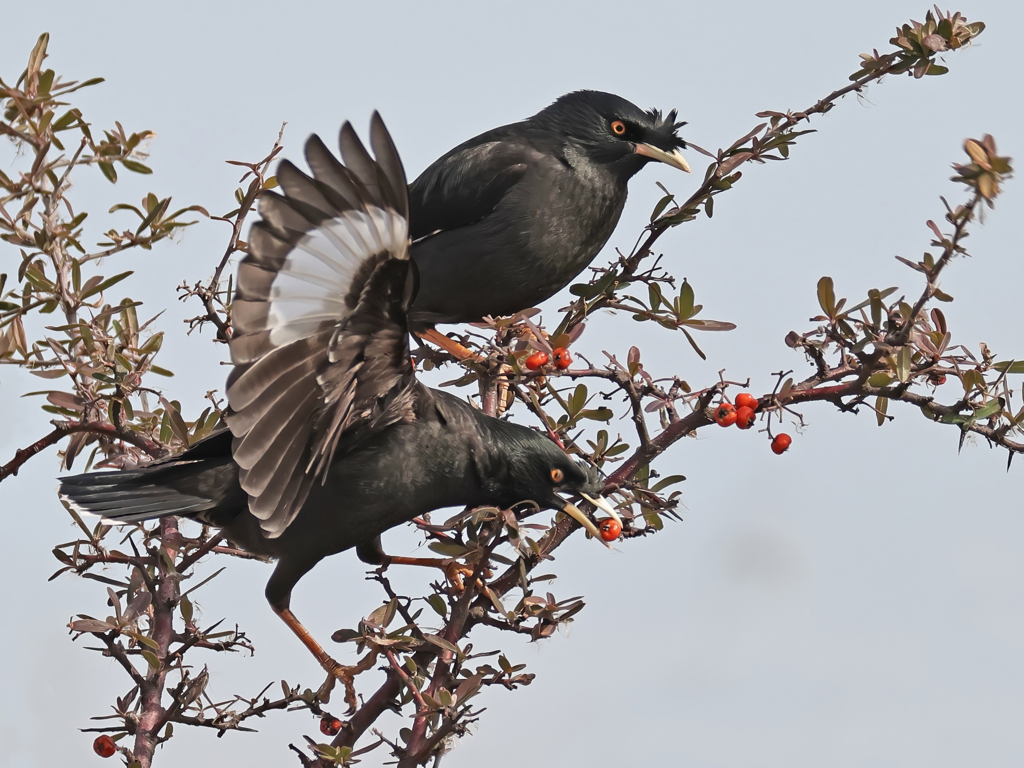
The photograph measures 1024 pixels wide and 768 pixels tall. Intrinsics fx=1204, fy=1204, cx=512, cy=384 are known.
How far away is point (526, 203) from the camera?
4660 millimetres

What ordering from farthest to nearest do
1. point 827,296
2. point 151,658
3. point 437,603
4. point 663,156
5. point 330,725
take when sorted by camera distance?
point 663,156 → point 330,725 → point 151,658 → point 437,603 → point 827,296

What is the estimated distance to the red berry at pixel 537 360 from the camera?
344cm

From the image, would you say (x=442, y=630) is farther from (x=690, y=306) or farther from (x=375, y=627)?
(x=690, y=306)

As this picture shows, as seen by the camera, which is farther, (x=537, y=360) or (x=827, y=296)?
(x=537, y=360)

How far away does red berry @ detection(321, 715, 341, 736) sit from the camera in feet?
11.8

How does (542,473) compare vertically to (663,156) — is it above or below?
below

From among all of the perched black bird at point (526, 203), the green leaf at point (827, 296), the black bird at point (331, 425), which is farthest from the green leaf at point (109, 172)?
the green leaf at point (827, 296)

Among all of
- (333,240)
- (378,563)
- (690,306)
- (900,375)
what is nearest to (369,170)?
(333,240)

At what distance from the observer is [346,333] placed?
10.5 ft

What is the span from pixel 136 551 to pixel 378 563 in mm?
886

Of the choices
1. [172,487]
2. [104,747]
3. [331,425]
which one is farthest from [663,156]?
[104,747]

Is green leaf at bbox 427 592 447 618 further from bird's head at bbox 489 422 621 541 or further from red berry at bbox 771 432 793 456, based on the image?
red berry at bbox 771 432 793 456

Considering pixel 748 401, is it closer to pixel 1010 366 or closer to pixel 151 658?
pixel 1010 366

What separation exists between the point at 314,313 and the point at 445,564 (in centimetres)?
133
